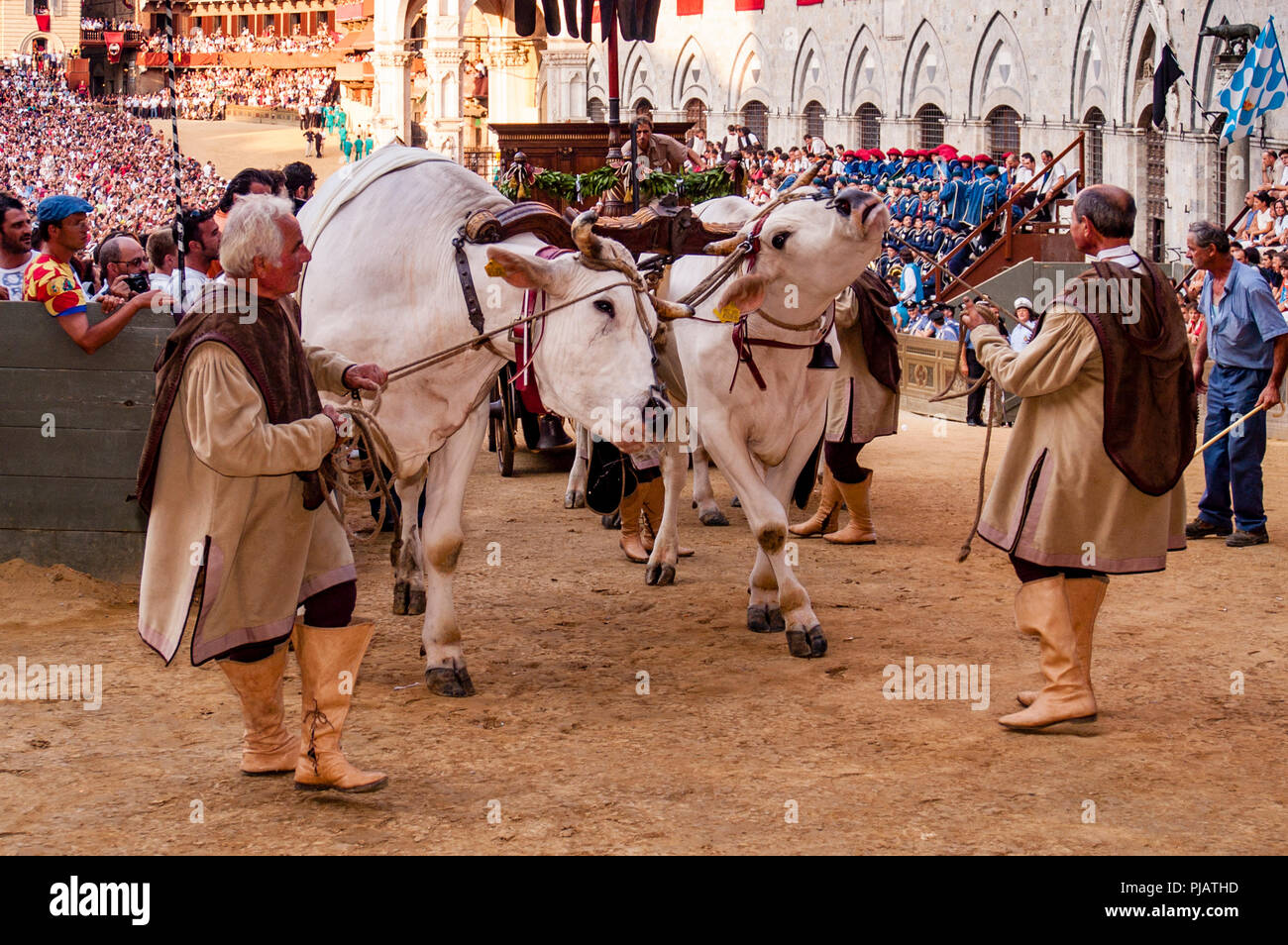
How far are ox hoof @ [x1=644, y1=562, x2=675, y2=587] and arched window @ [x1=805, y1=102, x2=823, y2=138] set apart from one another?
33.7m

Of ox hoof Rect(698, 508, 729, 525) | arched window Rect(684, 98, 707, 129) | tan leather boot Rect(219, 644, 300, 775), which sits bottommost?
ox hoof Rect(698, 508, 729, 525)

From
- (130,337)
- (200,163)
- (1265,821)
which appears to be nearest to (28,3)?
(200,163)

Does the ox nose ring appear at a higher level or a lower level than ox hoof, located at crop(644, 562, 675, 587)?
higher

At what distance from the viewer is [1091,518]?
562cm

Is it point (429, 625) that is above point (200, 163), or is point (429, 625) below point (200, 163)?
below

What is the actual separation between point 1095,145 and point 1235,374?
65.8 ft

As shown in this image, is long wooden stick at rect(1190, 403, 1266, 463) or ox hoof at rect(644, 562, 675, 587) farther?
long wooden stick at rect(1190, 403, 1266, 463)

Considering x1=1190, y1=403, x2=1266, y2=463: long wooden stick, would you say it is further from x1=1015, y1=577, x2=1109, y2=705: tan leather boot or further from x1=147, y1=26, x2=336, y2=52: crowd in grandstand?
x1=147, y1=26, x2=336, y2=52: crowd in grandstand

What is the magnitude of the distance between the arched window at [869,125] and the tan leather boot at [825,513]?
2906cm

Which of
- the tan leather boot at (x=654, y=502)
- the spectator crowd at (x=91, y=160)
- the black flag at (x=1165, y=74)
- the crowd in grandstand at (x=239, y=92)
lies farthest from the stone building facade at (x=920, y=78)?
the crowd in grandstand at (x=239, y=92)

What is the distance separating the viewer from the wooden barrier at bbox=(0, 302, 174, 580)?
26.3ft

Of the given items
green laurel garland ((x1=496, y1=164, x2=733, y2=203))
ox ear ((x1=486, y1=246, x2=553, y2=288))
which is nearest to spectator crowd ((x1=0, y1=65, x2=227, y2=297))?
green laurel garland ((x1=496, y1=164, x2=733, y2=203))

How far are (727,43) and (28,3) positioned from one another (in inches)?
2180

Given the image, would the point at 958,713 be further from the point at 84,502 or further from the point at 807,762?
the point at 84,502
